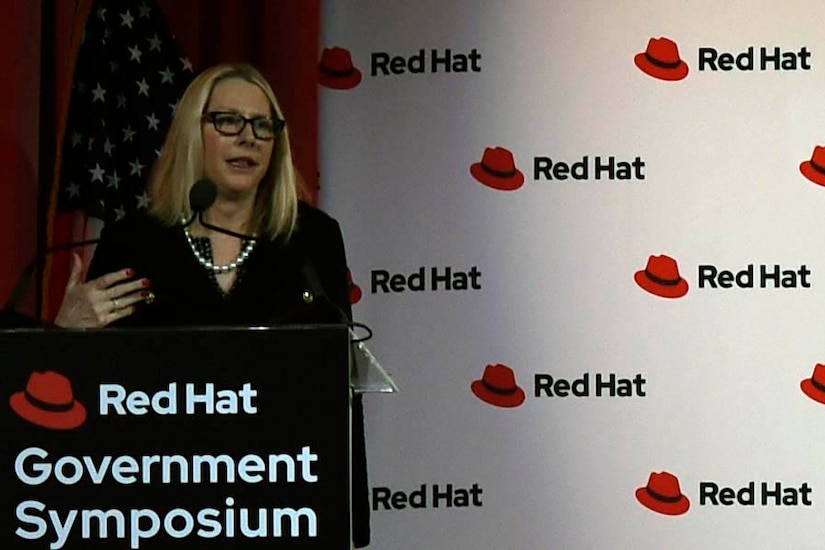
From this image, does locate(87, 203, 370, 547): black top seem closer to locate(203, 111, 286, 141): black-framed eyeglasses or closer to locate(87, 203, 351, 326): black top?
locate(87, 203, 351, 326): black top

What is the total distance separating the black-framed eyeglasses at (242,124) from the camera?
2285 millimetres

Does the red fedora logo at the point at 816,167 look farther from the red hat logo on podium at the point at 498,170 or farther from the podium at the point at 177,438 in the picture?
the podium at the point at 177,438

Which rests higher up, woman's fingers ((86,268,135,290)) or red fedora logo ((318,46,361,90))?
red fedora logo ((318,46,361,90))

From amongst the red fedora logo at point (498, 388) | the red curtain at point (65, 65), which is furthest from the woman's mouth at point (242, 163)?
the red fedora logo at point (498, 388)

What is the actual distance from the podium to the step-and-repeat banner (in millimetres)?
1766

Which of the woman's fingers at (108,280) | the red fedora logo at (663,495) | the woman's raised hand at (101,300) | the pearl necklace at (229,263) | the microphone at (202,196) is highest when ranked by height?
the microphone at (202,196)

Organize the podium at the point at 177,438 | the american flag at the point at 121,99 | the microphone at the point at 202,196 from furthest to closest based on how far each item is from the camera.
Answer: the american flag at the point at 121,99 → the microphone at the point at 202,196 → the podium at the point at 177,438

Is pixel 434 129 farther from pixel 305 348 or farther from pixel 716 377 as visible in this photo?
pixel 305 348

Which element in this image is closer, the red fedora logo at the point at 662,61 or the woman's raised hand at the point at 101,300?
the woman's raised hand at the point at 101,300

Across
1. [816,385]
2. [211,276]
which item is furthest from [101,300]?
[816,385]

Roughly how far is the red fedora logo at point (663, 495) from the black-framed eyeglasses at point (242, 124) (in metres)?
1.51

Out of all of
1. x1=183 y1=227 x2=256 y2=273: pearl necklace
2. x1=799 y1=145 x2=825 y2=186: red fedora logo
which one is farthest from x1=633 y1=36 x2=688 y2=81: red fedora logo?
x1=183 y1=227 x2=256 y2=273: pearl necklace

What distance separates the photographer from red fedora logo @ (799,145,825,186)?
3.30 meters

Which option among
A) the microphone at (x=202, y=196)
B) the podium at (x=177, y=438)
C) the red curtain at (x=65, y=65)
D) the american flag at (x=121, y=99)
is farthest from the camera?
the american flag at (x=121, y=99)
